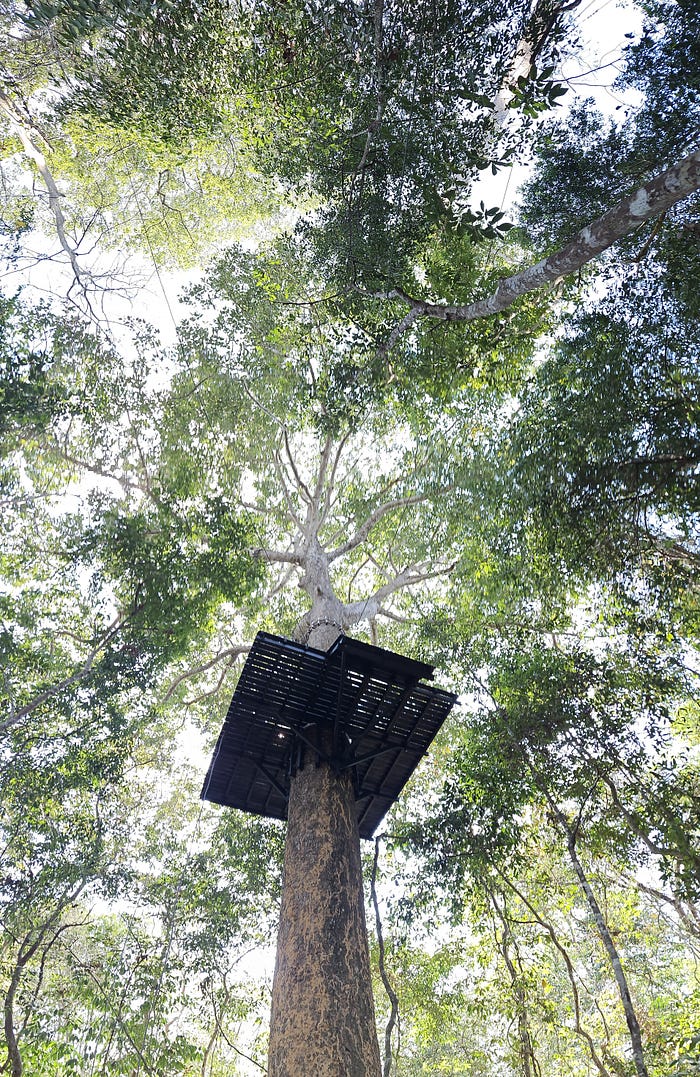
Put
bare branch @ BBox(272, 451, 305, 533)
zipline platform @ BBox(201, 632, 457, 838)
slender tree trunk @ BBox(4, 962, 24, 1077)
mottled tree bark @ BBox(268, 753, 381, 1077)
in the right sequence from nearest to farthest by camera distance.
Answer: mottled tree bark @ BBox(268, 753, 381, 1077) < zipline platform @ BBox(201, 632, 457, 838) < slender tree trunk @ BBox(4, 962, 24, 1077) < bare branch @ BBox(272, 451, 305, 533)

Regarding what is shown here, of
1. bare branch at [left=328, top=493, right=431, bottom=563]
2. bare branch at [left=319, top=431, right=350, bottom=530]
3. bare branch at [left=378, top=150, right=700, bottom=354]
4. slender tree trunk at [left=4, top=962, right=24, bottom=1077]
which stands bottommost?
slender tree trunk at [left=4, top=962, right=24, bottom=1077]

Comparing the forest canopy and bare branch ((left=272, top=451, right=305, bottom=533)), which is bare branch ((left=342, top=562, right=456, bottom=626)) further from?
bare branch ((left=272, top=451, right=305, bottom=533))

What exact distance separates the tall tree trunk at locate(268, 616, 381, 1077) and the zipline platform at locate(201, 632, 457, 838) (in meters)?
0.50

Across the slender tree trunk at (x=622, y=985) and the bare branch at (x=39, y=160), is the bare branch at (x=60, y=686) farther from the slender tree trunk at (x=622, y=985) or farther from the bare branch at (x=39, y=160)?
the slender tree trunk at (x=622, y=985)

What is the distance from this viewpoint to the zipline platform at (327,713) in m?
5.46

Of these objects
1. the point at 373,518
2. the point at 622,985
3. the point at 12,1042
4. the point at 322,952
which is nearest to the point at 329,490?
the point at 373,518

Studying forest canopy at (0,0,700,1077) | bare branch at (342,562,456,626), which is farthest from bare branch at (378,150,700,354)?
bare branch at (342,562,456,626)

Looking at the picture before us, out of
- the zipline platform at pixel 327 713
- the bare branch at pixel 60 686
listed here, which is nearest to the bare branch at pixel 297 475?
the bare branch at pixel 60 686

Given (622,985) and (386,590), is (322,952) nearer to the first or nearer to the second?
(622,985)

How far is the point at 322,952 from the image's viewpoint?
13.4ft

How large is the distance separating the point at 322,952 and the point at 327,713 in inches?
80.9

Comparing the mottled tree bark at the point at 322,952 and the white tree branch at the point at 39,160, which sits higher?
the white tree branch at the point at 39,160

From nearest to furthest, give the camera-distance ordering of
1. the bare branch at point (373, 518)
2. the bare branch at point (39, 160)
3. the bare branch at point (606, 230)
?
1. the bare branch at point (606, 230)
2. the bare branch at point (39, 160)
3. the bare branch at point (373, 518)

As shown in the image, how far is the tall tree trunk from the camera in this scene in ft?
11.9
